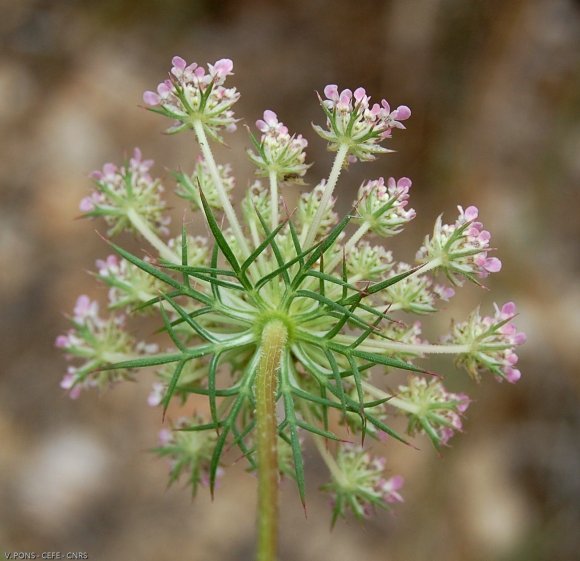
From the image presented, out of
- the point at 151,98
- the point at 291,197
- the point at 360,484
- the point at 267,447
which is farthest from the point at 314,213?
the point at 291,197

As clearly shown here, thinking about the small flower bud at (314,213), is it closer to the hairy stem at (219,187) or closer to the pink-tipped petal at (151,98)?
the hairy stem at (219,187)

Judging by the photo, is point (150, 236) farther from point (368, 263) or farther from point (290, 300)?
point (368, 263)

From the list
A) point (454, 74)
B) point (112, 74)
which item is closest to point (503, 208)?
point (454, 74)

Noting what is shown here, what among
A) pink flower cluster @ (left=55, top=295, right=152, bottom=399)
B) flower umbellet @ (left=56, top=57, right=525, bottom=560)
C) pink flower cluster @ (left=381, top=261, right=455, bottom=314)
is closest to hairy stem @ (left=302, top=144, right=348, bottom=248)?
flower umbellet @ (left=56, top=57, right=525, bottom=560)

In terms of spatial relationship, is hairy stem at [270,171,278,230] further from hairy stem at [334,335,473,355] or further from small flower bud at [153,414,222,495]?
small flower bud at [153,414,222,495]

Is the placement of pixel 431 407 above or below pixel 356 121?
below
